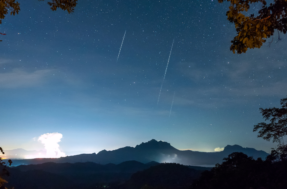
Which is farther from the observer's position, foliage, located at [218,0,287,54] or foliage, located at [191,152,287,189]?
foliage, located at [191,152,287,189]

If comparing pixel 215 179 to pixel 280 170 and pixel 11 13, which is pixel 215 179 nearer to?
pixel 280 170

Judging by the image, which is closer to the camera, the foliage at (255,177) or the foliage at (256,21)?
the foliage at (256,21)

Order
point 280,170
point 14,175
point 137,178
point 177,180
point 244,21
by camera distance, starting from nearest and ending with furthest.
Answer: point 244,21 → point 280,170 → point 177,180 → point 137,178 → point 14,175

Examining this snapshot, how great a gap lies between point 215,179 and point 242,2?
24058 mm

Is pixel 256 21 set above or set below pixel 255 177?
above

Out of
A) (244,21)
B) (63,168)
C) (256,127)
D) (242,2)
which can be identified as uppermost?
(242,2)

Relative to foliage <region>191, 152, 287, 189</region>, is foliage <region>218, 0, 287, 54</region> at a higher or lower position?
higher

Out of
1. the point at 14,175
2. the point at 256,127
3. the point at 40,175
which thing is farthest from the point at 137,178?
the point at 256,127

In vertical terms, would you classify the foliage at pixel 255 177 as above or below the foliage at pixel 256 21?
below

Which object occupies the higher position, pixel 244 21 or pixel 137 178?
pixel 244 21

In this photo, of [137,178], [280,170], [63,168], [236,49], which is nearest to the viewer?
[236,49]

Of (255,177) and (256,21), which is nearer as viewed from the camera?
(256,21)

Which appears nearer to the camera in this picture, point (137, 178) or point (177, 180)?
point (177, 180)

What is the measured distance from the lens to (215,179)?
79.0ft
